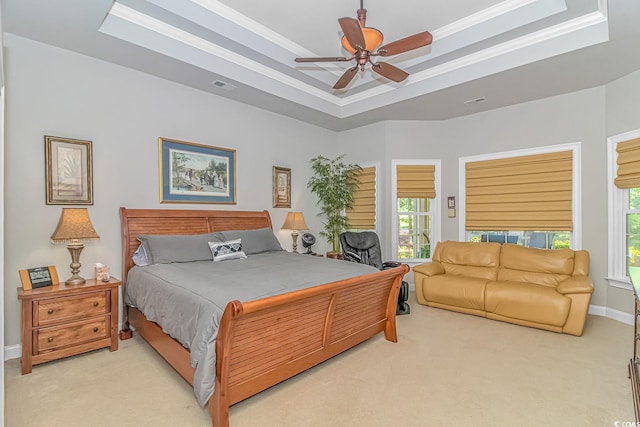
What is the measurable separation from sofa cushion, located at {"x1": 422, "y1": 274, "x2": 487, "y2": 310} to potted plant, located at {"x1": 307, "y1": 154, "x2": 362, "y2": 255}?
1.78 meters

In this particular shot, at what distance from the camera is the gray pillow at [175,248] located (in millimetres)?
3537

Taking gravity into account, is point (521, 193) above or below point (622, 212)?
above

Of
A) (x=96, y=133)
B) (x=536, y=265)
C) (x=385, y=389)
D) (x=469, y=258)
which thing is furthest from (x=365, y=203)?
(x=96, y=133)

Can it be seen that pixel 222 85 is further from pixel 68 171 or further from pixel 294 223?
pixel 294 223

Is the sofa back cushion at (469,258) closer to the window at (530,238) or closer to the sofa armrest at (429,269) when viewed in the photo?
the sofa armrest at (429,269)

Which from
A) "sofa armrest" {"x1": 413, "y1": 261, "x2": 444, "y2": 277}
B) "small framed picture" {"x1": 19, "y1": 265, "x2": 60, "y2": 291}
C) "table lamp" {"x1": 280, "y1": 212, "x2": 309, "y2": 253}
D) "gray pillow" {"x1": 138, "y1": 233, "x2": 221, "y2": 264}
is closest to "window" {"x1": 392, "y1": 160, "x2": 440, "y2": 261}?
"sofa armrest" {"x1": 413, "y1": 261, "x2": 444, "y2": 277}

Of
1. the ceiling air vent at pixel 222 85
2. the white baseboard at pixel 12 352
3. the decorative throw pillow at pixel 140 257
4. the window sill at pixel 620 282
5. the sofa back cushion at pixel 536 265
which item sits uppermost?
the ceiling air vent at pixel 222 85

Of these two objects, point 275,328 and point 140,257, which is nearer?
A: point 275,328

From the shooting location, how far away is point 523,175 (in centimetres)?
486

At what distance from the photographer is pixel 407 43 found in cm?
284

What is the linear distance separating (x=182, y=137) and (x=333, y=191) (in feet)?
8.56

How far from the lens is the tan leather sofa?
3564 millimetres

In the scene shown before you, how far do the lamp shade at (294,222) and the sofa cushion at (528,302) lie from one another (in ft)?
8.95

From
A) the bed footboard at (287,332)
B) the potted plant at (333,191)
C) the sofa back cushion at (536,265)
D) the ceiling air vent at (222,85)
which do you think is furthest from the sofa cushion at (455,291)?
the ceiling air vent at (222,85)
